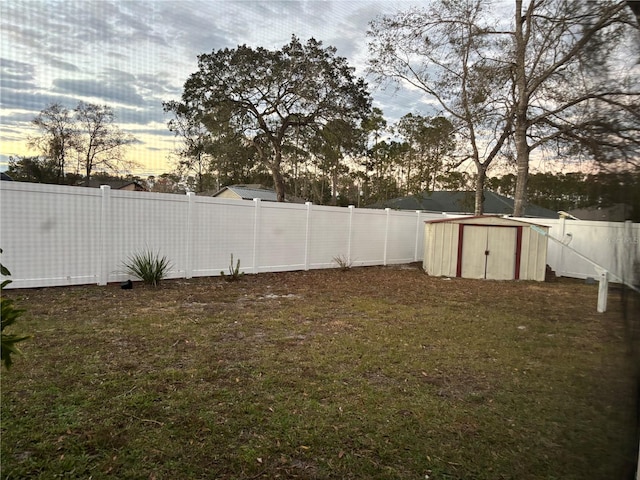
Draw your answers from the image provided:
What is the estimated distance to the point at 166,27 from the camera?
134 inches

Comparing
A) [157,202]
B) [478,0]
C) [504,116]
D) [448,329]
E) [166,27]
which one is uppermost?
[478,0]

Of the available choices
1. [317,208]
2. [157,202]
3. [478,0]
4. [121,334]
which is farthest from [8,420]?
[478,0]

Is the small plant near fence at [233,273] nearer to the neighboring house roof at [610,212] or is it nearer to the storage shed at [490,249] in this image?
the storage shed at [490,249]

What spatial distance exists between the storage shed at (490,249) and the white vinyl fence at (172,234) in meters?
1.12

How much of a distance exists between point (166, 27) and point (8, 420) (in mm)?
3190

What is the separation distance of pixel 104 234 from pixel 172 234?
48.1 inches

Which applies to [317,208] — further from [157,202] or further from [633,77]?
[633,77]

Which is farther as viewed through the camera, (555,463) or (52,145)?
(52,145)

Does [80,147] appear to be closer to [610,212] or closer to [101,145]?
[101,145]

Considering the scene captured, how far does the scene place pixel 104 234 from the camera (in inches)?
263

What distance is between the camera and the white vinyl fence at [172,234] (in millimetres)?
5922

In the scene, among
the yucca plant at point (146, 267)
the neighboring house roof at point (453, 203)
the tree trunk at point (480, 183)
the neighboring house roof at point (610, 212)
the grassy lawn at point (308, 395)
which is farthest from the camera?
the neighboring house roof at point (453, 203)

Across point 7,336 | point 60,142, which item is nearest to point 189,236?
point 7,336

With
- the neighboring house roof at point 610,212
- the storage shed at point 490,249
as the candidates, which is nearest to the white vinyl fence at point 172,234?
the storage shed at point 490,249
